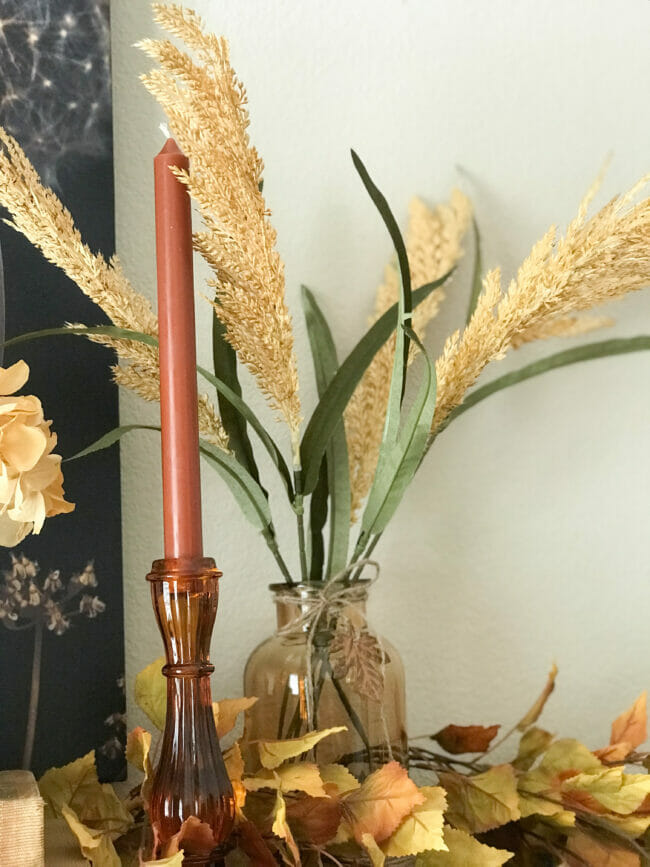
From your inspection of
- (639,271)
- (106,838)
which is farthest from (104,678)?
(639,271)

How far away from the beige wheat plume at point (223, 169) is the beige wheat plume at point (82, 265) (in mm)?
56

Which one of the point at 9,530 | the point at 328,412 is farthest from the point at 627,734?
the point at 9,530

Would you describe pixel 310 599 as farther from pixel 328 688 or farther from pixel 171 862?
pixel 171 862

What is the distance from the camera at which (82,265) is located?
1.46 feet

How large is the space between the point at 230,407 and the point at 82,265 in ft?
0.37

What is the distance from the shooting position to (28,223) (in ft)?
1.41

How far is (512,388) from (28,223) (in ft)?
1.17

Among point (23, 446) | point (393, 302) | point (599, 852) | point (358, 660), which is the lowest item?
point (599, 852)

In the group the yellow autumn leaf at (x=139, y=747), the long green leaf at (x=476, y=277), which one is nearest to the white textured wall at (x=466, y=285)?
the long green leaf at (x=476, y=277)

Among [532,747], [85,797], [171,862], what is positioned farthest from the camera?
[532,747]

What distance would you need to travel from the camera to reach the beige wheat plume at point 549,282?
46 cm

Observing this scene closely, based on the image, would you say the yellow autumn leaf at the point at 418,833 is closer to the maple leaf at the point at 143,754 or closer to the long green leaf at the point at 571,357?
the maple leaf at the point at 143,754

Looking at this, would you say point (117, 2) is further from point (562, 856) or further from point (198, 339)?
point (562, 856)

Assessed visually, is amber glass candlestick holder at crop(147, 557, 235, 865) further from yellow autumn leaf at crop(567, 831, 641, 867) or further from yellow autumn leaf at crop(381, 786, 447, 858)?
yellow autumn leaf at crop(567, 831, 641, 867)
